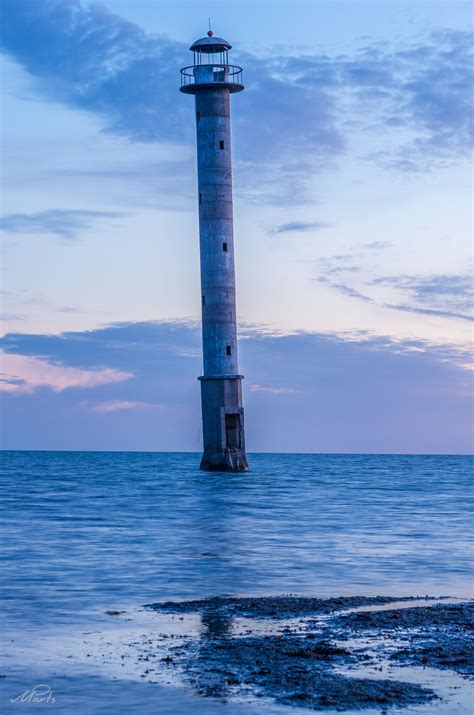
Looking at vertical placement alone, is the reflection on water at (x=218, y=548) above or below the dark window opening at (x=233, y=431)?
below

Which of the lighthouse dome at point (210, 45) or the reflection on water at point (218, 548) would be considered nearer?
the reflection on water at point (218, 548)

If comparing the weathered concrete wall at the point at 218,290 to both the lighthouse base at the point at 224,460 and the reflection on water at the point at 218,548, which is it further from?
the reflection on water at the point at 218,548

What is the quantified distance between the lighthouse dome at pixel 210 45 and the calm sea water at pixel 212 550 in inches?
954

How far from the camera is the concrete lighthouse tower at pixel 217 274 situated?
53.8 meters

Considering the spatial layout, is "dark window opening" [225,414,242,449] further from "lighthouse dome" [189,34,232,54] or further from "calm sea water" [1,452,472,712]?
"lighthouse dome" [189,34,232,54]

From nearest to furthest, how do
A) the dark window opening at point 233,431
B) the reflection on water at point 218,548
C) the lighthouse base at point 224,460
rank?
the reflection on water at point 218,548 → the dark window opening at point 233,431 → the lighthouse base at point 224,460

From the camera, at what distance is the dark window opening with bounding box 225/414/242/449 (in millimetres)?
54625

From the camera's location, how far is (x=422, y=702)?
11688mm

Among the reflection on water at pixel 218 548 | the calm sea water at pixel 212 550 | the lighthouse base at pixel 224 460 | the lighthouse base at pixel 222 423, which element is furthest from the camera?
the lighthouse base at pixel 224 460

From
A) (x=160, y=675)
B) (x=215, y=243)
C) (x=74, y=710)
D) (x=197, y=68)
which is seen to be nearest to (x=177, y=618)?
(x=160, y=675)

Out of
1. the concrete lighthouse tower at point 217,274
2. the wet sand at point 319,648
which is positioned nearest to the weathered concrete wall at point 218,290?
the concrete lighthouse tower at point 217,274

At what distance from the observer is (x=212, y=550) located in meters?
26.6

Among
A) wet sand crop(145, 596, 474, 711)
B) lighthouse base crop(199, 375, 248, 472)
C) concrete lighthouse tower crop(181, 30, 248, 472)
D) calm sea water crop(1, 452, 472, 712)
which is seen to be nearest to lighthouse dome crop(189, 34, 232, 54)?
concrete lighthouse tower crop(181, 30, 248, 472)

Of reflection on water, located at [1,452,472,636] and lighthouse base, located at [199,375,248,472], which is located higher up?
lighthouse base, located at [199,375,248,472]
